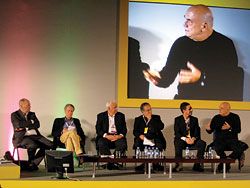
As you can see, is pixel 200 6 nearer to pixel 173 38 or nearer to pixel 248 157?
pixel 173 38

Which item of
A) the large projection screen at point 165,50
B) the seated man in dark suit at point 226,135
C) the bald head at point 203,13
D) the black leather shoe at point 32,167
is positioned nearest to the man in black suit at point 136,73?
the large projection screen at point 165,50

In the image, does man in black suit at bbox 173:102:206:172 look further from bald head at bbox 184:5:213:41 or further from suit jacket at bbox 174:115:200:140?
bald head at bbox 184:5:213:41

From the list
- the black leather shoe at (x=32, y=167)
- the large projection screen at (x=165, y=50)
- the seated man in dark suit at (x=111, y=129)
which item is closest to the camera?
the black leather shoe at (x=32, y=167)

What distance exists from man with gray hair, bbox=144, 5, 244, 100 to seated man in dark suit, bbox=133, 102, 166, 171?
1.25 meters

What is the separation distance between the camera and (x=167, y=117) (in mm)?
8883

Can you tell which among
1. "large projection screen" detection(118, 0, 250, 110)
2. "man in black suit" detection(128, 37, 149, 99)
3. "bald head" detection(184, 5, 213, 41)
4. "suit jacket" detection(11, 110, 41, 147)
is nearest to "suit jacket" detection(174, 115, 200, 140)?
"large projection screen" detection(118, 0, 250, 110)

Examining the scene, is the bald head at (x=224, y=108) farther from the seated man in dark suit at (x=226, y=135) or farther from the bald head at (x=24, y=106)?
the bald head at (x=24, y=106)

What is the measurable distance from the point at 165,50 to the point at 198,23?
0.72 meters

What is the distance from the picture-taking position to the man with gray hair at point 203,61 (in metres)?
8.95

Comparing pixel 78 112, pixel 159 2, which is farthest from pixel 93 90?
pixel 159 2

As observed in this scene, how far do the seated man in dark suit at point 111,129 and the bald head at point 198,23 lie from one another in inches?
79.3

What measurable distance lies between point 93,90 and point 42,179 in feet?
8.86

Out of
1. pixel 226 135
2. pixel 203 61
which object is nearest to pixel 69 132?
pixel 226 135

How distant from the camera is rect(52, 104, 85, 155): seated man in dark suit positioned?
7.57 meters
